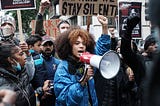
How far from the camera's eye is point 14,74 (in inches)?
117

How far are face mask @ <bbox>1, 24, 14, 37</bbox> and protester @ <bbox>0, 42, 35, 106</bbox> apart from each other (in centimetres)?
127

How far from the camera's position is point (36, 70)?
431 cm

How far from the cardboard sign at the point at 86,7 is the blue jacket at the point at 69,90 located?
1.57m

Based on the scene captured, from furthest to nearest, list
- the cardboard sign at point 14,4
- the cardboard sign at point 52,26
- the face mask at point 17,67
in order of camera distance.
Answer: the cardboard sign at point 52,26 < the cardboard sign at point 14,4 < the face mask at point 17,67

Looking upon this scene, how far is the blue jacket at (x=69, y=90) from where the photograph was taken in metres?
2.98

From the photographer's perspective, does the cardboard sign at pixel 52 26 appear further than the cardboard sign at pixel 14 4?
Yes

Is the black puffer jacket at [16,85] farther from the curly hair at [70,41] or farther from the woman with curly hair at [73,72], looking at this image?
the curly hair at [70,41]

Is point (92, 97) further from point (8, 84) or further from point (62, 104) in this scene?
point (8, 84)

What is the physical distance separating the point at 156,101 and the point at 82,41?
8.78 ft

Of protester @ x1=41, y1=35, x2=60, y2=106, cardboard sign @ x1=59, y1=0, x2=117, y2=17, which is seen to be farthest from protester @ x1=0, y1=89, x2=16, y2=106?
cardboard sign @ x1=59, y1=0, x2=117, y2=17

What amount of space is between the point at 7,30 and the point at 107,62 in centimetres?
218

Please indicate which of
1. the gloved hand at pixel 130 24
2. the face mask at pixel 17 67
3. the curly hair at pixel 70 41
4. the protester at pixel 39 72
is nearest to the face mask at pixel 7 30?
the protester at pixel 39 72

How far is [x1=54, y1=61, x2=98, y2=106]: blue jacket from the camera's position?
9.76 feet

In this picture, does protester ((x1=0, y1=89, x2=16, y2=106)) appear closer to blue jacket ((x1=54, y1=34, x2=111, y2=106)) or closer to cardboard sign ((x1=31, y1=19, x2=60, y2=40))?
blue jacket ((x1=54, y1=34, x2=111, y2=106))
